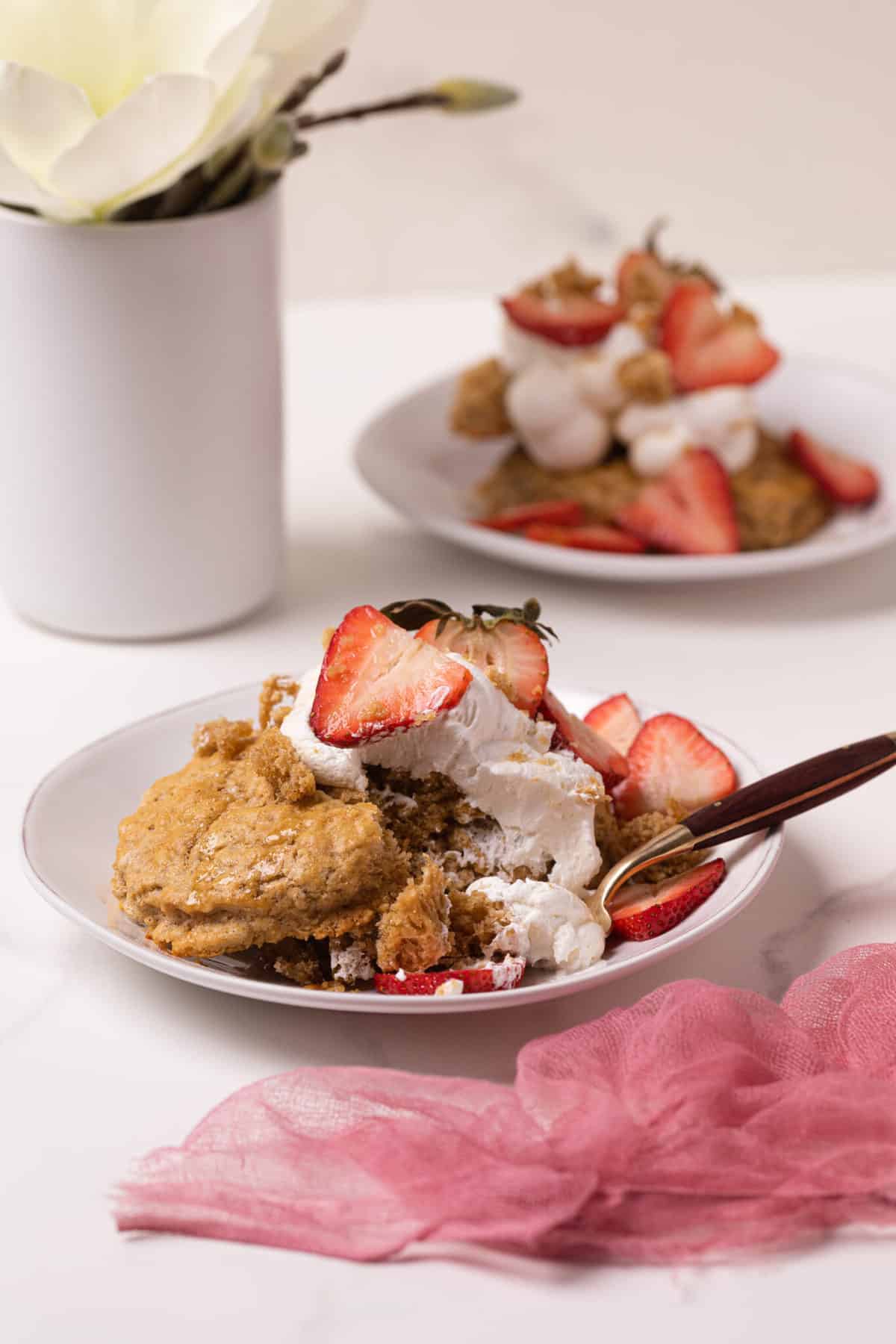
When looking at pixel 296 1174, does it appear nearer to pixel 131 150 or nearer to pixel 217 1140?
pixel 217 1140

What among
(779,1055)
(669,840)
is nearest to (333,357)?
(669,840)

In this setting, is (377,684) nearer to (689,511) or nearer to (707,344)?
(689,511)

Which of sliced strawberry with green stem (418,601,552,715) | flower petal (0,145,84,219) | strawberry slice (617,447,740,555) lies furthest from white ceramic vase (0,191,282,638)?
sliced strawberry with green stem (418,601,552,715)

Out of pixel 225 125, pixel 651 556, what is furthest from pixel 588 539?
pixel 225 125

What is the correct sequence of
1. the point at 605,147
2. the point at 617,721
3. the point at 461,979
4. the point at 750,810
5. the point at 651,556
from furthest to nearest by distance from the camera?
the point at 605,147
the point at 651,556
the point at 617,721
the point at 750,810
the point at 461,979

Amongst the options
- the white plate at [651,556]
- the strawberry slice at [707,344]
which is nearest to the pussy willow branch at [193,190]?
the white plate at [651,556]

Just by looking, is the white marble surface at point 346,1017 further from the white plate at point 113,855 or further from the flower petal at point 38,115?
the flower petal at point 38,115
